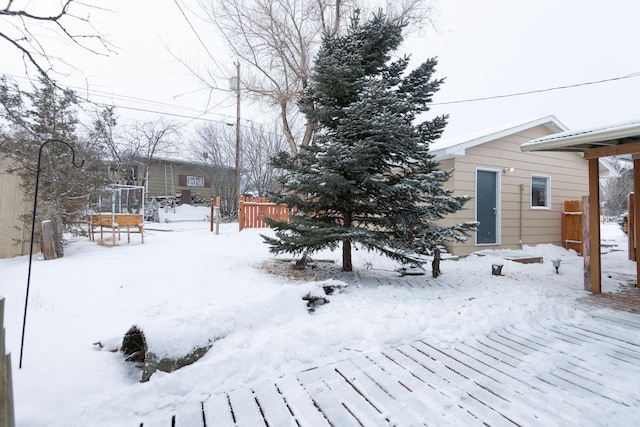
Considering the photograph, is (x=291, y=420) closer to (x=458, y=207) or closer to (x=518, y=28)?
(x=458, y=207)

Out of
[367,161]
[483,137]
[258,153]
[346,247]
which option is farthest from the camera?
[258,153]

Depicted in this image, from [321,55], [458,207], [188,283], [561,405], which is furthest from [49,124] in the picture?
[561,405]

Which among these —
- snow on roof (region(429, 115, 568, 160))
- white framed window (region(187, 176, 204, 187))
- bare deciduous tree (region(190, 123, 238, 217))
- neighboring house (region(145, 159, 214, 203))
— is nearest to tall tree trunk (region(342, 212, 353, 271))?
snow on roof (region(429, 115, 568, 160))

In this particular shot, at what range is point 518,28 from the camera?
14.0 meters

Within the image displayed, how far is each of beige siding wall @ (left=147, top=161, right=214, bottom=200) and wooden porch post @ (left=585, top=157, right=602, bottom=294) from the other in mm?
17928

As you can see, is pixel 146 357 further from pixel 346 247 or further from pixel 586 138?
pixel 586 138

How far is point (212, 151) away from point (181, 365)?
A: 17252 millimetres

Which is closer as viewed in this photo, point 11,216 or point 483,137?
point 11,216

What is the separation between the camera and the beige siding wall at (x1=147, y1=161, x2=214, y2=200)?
19.6 m

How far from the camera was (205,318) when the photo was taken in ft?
8.24

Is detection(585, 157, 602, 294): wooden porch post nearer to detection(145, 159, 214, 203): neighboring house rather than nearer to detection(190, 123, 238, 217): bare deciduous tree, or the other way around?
detection(190, 123, 238, 217): bare deciduous tree

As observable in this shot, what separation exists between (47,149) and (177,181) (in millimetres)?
15914

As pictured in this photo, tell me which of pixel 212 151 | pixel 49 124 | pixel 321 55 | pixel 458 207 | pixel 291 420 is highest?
pixel 212 151

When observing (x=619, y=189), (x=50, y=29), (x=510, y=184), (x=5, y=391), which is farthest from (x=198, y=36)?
(x=619, y=189)
